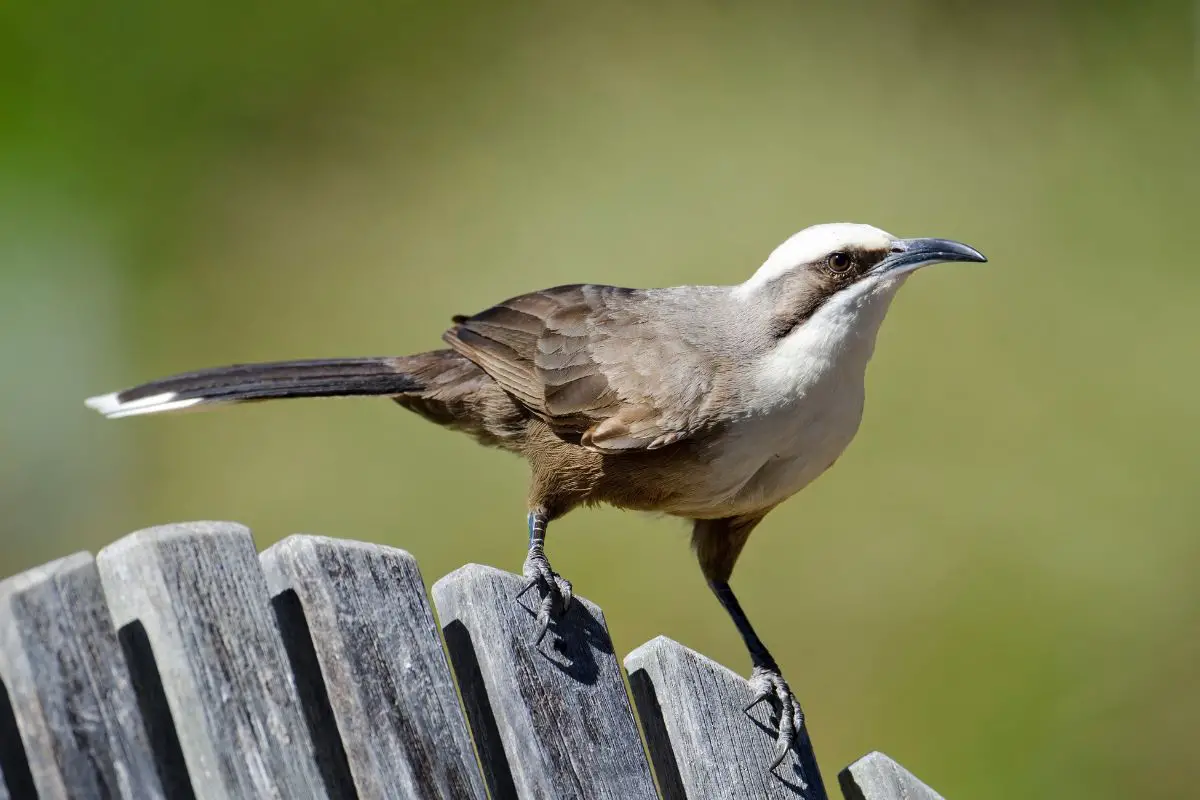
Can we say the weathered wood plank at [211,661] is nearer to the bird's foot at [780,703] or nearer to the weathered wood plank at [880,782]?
the bird's foot at [780,703]

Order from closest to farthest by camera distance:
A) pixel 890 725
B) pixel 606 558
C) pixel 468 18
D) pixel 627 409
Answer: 1. pixel 627 409
2. pixel 890 725
3. pixel 606 558
4. pixel 468 18

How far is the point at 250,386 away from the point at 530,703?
2123mm

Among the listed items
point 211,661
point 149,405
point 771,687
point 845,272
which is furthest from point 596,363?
point 211,661

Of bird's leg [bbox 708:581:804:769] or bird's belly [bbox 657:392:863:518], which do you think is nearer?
bird's leg [bbox 708:581:804:769]

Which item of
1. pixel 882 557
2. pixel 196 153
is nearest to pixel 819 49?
pixel 882 557

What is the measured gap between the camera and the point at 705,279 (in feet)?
21.9

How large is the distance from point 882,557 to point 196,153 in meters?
4.18

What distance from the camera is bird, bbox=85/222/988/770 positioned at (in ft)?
11.3

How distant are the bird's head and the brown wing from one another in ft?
1.01

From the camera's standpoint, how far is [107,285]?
6254mm

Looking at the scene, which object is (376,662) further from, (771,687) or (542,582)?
(771,687)

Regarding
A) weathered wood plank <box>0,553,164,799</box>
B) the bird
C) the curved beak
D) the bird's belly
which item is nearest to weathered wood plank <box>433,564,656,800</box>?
weathered wood plank <box>0,553,164,799</box>

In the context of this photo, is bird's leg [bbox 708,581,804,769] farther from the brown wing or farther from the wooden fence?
the brown wing

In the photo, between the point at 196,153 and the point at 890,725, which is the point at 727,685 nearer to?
the point at 890,725
